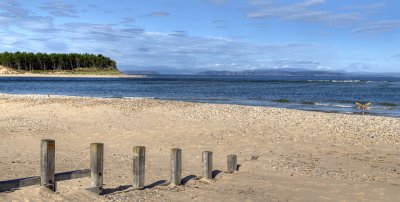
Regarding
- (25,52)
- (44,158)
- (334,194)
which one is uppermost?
(25,52)

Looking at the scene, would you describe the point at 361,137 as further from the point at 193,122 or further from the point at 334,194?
the point at 334,194

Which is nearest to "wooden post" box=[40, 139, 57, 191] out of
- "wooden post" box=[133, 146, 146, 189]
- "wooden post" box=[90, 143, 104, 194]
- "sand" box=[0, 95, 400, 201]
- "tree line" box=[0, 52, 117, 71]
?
"sand" box=[0, 95, 400, 201]

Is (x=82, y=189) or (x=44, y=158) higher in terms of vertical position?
(x=44, y=158)

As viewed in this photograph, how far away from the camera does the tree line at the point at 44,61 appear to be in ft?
550

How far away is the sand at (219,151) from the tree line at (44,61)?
153448mm

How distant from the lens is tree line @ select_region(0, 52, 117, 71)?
168m

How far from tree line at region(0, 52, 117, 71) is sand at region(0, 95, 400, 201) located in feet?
503

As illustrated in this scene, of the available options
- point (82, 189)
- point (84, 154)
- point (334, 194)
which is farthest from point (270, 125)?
point (82, 189)

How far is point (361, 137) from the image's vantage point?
1875 centimetres

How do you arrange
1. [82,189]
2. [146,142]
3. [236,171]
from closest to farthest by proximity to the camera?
[82,189]
[236,171]
[146,142]

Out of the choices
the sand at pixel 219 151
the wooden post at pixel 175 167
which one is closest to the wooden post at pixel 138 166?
the sand at pixel 219 151

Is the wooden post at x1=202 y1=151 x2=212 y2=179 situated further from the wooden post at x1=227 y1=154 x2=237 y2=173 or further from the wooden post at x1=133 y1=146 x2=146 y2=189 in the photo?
the wooden post at x1=133 y1=146 x2=146 y2=189

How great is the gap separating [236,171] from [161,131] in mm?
7553

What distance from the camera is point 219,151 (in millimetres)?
15781
